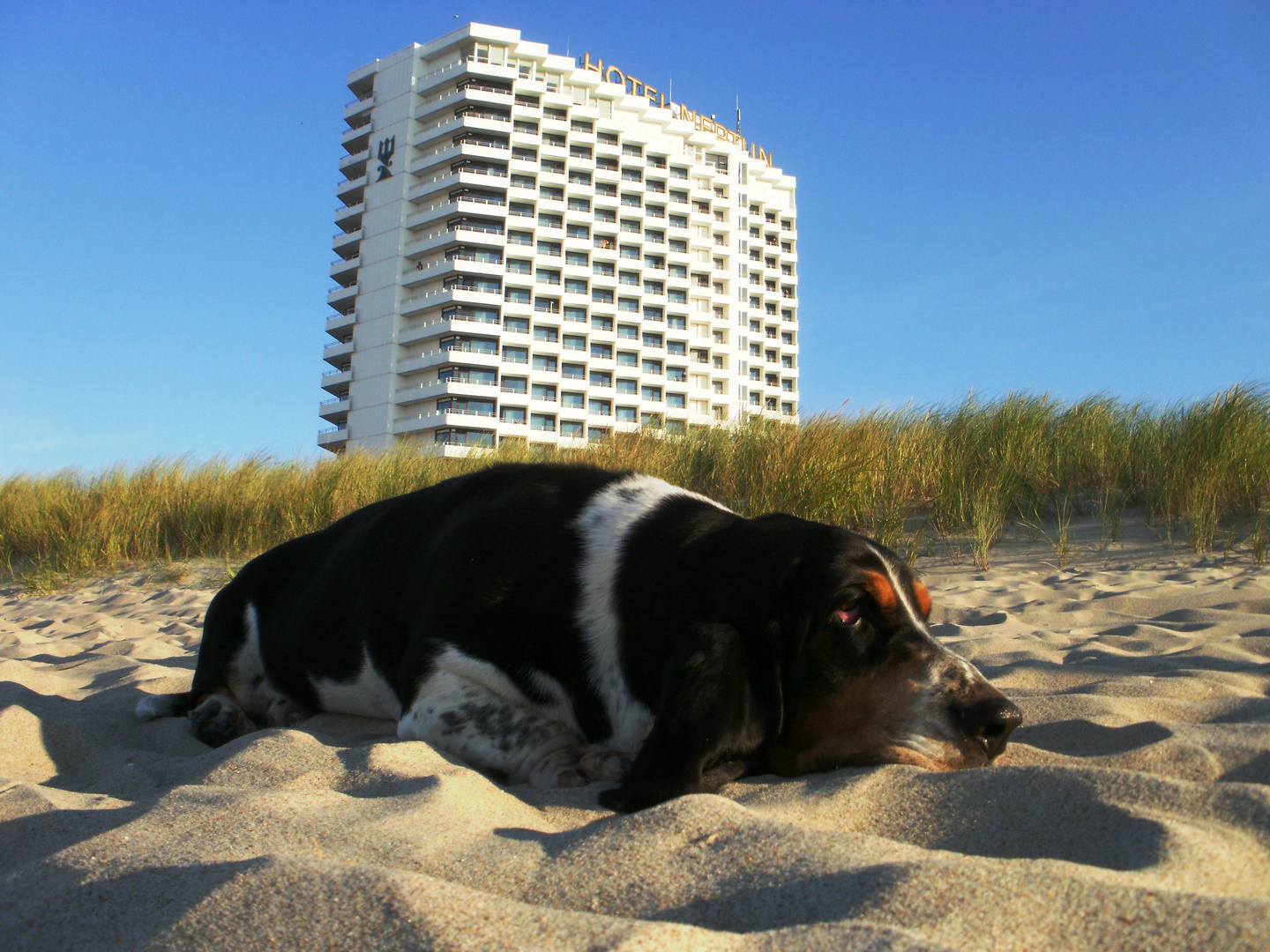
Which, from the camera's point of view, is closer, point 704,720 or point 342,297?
point 704,720

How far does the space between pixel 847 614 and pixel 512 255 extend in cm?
6951

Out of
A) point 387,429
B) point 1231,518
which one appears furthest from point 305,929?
point 387,429

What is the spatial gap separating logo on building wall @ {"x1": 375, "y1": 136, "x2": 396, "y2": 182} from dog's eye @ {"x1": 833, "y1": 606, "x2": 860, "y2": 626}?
2925 inches

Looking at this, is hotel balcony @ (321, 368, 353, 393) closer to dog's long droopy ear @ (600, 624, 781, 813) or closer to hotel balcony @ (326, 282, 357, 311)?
hotel balcony @ (326, 282, 357, 311)

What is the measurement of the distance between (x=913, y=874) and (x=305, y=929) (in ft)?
2.91

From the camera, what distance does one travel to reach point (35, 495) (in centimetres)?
1093

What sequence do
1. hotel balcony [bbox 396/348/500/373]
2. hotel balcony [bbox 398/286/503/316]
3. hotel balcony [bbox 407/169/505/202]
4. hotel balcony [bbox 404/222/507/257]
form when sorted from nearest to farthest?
hotel balcony [bbox 396/348/500/373] → hotel balcony [bbox 398/286/503/316] → hotel balcony [bbox 404/222/507/257] → hotel balcony [bbox 407/169/505/202]

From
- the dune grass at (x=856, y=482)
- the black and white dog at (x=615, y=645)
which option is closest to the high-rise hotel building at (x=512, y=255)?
the dune grass at (x=856, y=482)

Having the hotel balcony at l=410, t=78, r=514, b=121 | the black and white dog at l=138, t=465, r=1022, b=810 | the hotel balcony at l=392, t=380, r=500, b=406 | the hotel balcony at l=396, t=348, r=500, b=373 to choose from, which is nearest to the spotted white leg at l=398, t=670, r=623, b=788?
the black and white dog at l=138, t=465, r=1022, b=810

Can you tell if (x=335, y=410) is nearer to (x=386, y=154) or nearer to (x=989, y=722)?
(x=386, y=154)

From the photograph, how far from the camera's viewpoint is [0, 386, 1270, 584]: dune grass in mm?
6695

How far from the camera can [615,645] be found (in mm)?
2561

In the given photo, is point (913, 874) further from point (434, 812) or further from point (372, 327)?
point (372, 327)

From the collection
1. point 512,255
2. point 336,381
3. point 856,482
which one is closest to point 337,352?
point 336,381
